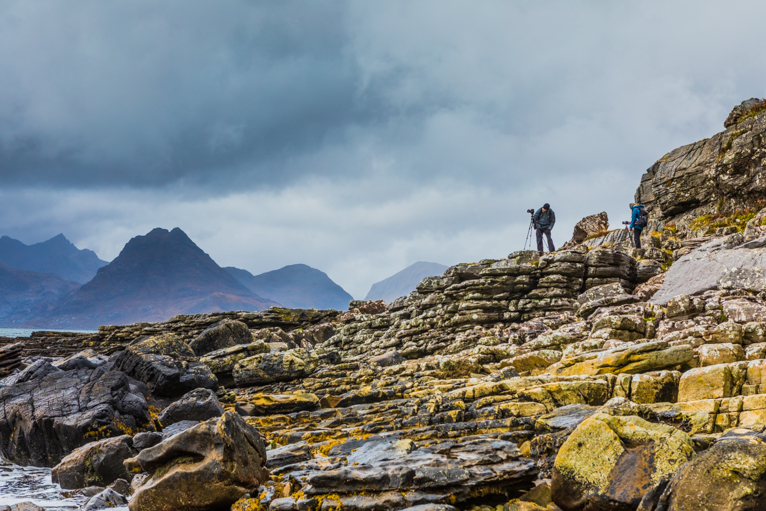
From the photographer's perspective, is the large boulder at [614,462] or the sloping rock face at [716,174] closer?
the large boulder at [614,462]

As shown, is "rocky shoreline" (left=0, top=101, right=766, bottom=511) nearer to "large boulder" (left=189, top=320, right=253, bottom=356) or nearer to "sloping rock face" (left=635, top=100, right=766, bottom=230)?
"large boulder" (left=189, top=320, right=253, bottom=356)

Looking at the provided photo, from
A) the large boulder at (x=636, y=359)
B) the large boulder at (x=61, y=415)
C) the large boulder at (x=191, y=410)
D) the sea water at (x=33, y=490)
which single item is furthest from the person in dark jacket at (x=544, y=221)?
the sea water at (x=33, y=490)

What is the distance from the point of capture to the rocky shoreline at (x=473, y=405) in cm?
886

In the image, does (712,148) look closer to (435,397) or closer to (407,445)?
(435,397)

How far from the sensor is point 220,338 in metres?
39.3

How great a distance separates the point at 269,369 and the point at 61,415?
1302 cm

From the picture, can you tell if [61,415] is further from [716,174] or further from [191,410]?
[716,174]

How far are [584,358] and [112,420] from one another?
2165 cm

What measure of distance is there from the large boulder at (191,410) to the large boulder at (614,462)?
1757 centimetres

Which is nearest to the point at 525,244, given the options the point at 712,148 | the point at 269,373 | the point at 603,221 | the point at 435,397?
the point at 603,221

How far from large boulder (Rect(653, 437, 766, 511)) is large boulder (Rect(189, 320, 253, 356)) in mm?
34916

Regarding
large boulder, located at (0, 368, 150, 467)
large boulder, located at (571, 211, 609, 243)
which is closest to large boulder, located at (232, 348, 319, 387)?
large boulder, located at (0, 368, 150, 467)

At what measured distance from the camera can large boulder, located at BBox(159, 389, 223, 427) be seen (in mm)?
20797

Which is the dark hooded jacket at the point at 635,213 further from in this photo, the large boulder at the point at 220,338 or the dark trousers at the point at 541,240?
the large boulder at the point at 220,338
